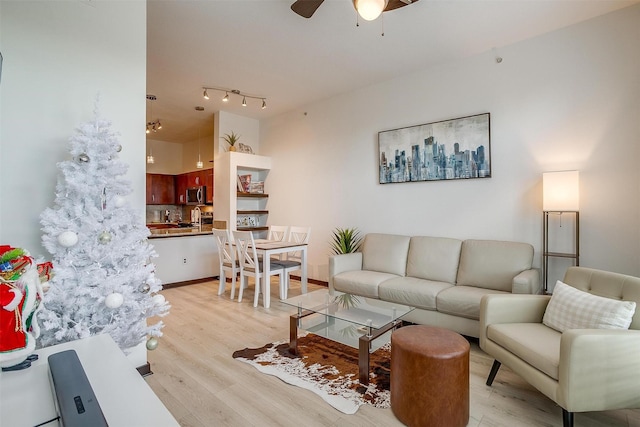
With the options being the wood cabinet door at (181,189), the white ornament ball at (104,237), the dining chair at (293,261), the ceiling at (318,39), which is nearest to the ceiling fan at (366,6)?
the ceiling at (318,39)

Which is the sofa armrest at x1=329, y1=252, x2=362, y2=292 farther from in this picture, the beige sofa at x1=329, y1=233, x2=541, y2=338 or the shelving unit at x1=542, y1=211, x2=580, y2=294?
the shelving unit at x1=542, y1=211, x2=580, y2=294

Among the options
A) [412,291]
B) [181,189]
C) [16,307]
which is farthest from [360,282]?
[181,189]

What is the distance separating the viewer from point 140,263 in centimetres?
215

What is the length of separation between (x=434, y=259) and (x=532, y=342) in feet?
5.76

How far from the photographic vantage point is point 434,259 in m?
3.66

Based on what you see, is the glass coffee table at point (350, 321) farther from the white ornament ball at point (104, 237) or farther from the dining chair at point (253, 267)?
the white ornament ball at point (104, 237)

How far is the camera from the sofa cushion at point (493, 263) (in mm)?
3129

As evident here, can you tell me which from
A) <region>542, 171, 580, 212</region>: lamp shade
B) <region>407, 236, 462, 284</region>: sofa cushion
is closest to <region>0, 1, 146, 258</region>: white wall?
<region>407, 236, 462, 284</region>: sofa cushion

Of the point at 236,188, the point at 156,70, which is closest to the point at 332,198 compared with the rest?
the point at 236,188

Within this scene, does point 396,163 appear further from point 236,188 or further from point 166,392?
point 166,392

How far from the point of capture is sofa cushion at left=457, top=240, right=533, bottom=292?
313cm

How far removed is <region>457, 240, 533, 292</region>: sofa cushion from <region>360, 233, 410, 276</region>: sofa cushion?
692 mm

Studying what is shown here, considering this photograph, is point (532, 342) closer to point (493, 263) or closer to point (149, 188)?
point (493, 263)

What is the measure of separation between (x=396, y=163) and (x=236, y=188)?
2.87 metres
